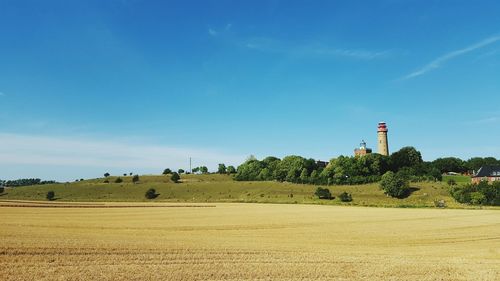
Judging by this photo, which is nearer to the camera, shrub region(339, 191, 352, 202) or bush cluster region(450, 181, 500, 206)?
bush cluster region(450, 181, 500, 206)

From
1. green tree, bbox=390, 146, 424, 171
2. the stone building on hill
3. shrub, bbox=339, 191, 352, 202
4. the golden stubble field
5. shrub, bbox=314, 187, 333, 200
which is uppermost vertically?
green tree, bbox=390, 146, 424, 171

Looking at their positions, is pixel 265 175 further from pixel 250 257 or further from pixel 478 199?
pixel 250 257

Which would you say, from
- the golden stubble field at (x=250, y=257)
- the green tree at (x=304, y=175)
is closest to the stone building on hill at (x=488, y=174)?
the green tree at (x=304, y=175)

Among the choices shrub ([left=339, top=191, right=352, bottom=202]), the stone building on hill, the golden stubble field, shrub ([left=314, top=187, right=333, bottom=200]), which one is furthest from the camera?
the stone building on hill

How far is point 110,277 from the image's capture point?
2014 centimetres

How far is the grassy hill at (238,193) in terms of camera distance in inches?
4077

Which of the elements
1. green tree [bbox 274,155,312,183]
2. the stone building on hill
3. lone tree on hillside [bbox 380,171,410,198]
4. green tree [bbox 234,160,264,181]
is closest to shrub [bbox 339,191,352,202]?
lone tree on hillside [bbox 380,171,410,198]

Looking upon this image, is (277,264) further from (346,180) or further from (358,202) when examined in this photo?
(346,180)

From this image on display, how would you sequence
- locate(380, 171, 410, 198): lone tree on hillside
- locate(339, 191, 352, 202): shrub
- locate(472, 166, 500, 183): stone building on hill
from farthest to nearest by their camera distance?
locate(472, 166, 500, 183): stone building on hill
locate(380, 171, 410, 198): lone tree on hillside
locate(339, 191, 352, 202): shrub

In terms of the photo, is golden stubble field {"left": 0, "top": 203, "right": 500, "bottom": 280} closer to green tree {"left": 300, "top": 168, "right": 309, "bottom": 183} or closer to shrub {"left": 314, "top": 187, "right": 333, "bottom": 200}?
shrub {"left": 314, "top": 187, "right": 333, "bottom": 200}

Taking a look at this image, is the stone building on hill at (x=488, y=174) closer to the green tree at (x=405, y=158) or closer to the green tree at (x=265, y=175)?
the green tree at (x=405, y=158)

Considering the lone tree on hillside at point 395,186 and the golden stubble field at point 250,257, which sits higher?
the lone tree on hillside at point 395,186

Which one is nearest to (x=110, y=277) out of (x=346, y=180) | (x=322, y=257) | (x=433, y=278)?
(x=322, y=257)

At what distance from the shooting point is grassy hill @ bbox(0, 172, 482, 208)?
103562mm
